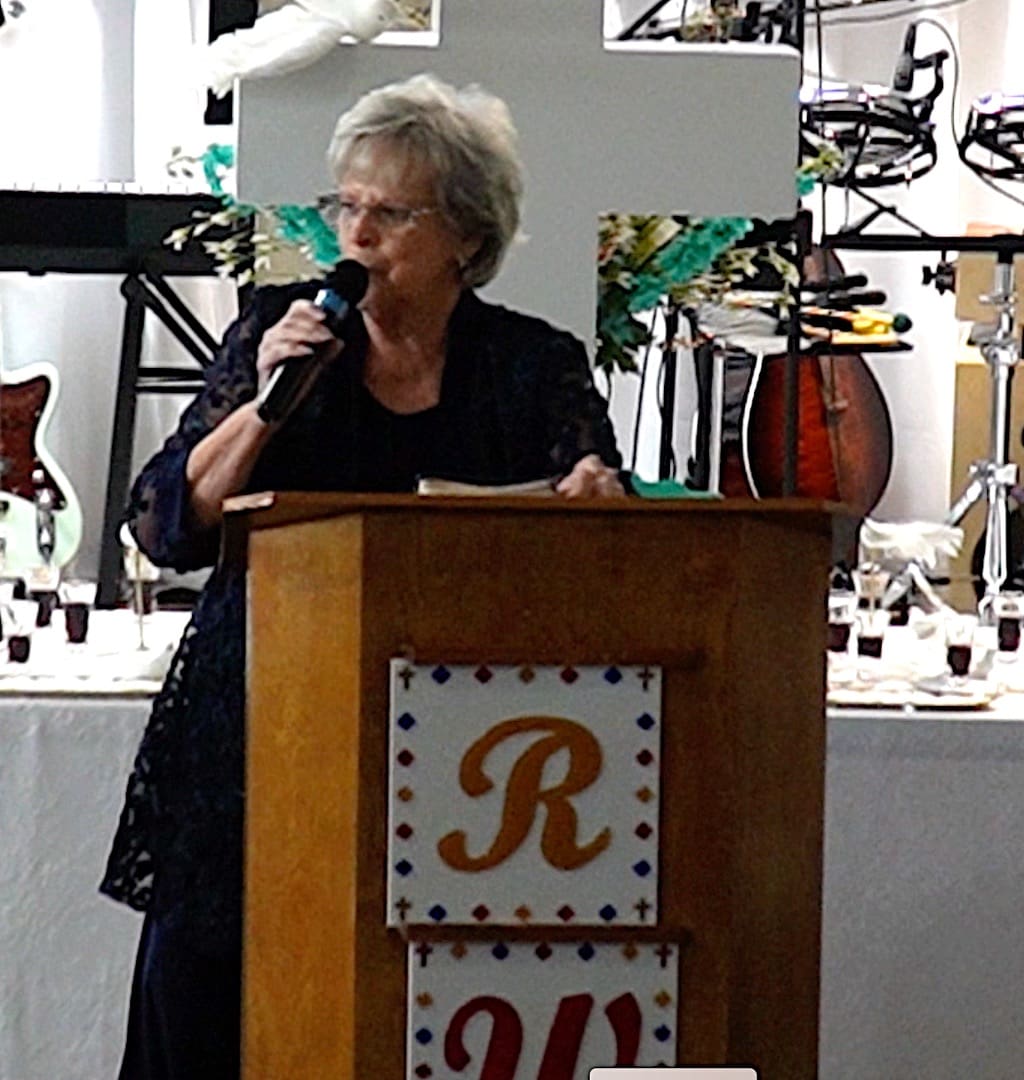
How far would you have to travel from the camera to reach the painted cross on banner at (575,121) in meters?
2.16

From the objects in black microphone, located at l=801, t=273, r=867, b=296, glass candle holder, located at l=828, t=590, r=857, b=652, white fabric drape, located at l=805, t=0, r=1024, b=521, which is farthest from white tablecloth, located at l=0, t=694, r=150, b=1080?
white fabric drape, located at l=805, t=0, r=1024, b=521

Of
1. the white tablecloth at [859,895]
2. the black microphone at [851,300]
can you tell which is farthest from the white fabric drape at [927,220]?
the white tablecloth at [859,895]

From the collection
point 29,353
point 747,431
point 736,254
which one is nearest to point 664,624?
point 736,254

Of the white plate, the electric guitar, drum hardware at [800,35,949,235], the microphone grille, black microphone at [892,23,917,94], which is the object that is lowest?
the white plate

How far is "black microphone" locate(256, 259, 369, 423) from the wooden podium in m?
0.28

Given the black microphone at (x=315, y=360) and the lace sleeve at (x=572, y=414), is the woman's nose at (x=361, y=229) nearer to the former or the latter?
the black microphone at (x=315, y=360)

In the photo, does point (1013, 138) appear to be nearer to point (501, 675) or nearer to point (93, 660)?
point (93, 660)

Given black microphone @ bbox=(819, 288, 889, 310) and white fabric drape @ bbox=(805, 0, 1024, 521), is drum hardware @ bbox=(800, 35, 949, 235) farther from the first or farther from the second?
Answer: white fabric drape @ bbox=(805, 0, 1024, 521)

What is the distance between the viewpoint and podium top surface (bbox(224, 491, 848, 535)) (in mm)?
1591

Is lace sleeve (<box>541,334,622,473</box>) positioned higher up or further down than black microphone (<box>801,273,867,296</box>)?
further down

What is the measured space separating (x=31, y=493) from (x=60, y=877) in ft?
4.36

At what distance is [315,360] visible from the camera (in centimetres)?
195

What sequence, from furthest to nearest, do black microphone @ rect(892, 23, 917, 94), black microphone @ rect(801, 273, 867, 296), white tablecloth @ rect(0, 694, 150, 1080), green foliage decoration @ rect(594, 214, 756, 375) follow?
black microphone @ rect(892, 23, 917, 94)
black microphone @ rect(801, 273, 867, 296)
white tablecloth @ rect(0, 694, 150, 1080)
green foliage decoration @ rect(594, 214, 756, 375)

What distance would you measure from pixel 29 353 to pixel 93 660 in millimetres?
3537
